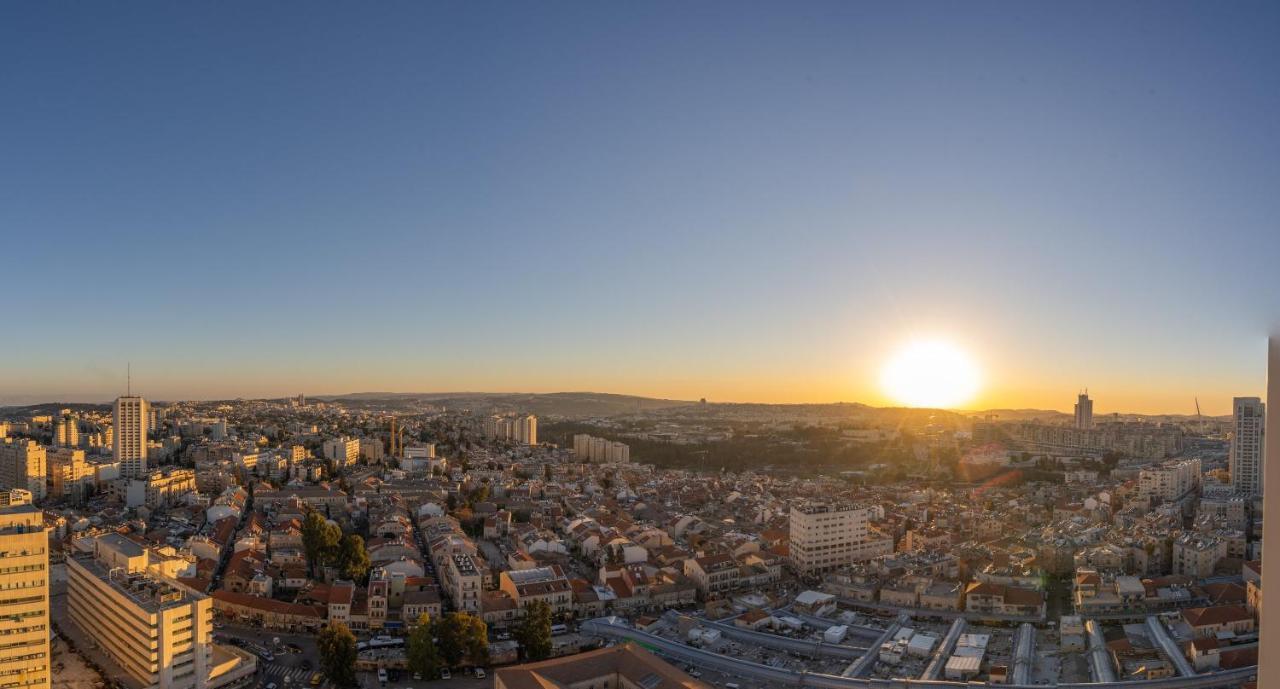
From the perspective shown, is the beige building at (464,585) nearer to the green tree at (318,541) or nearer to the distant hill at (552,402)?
the green tree at (318,541)

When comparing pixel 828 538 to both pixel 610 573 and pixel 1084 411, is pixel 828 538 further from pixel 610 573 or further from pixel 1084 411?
pixel 1084 411

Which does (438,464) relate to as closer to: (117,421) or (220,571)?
(117,421)

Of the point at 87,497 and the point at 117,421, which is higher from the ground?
the point at 117,421

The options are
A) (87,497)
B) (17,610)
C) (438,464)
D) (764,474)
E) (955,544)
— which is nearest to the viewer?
(17,610)

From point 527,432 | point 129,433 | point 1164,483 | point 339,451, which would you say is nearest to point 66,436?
point 129,433

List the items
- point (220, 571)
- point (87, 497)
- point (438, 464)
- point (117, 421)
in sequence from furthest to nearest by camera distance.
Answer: point (438, 464) < point (117, 421) < point (87, 497) < point (220, 571)

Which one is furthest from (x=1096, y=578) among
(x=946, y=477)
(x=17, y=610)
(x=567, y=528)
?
(x=946, y=477)

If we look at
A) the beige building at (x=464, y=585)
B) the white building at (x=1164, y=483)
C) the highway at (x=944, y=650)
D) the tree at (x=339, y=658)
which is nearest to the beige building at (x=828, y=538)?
the highway at (x=944, y=650)
